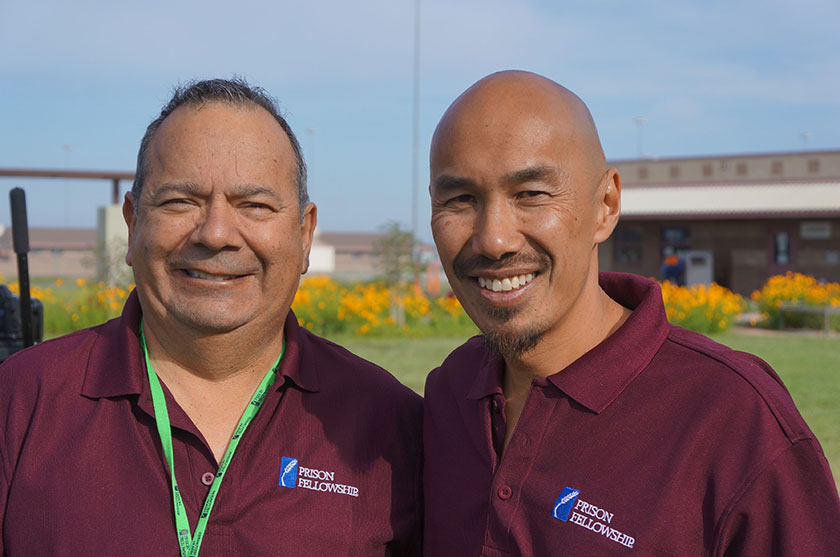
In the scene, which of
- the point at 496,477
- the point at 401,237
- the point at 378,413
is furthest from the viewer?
the point at 401,237

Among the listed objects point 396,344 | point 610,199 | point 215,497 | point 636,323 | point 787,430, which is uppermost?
point 610,199

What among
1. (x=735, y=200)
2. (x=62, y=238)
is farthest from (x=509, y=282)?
(x=62, y=238)

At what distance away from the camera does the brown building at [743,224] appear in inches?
1099

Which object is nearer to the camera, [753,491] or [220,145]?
[753,491]

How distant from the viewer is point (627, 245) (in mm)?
31391

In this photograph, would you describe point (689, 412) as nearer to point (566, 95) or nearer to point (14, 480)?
point (566, 95)

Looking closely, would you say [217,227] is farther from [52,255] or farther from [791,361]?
[52,255]

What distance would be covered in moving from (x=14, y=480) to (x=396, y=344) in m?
11.3

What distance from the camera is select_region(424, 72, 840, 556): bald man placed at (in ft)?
6.26

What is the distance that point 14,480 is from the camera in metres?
2.37

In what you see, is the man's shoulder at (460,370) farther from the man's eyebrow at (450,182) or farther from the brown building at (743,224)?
the brown building at (743,224)

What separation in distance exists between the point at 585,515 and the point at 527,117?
3.49 ft

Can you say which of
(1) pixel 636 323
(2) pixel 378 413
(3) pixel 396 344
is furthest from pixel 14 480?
(3) pixel 396 344

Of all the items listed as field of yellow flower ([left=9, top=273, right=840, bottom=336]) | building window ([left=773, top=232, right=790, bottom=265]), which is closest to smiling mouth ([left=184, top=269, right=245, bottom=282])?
field of yellow flower ([left=9, top=273, right=840, bottom=336])
